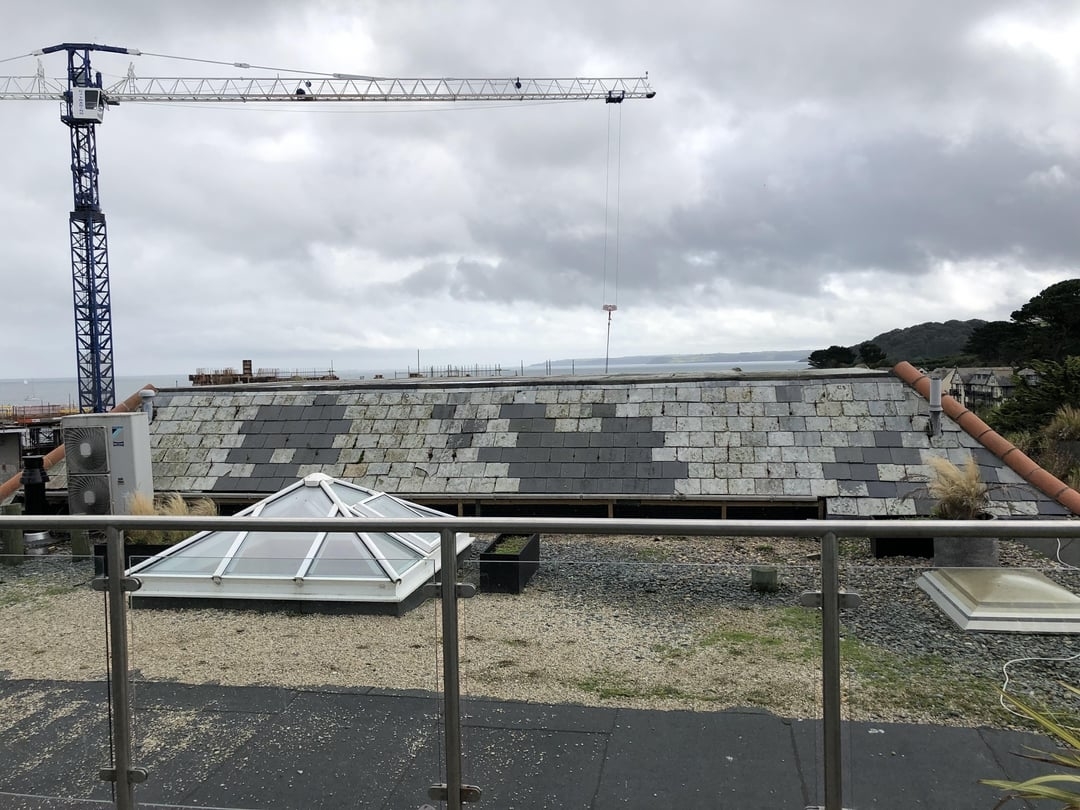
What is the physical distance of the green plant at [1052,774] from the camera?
7.87 ft

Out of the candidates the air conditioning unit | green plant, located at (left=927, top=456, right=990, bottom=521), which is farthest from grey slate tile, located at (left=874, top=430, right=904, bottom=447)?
the air conditioning unit

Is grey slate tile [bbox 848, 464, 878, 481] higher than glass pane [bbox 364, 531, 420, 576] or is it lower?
lower

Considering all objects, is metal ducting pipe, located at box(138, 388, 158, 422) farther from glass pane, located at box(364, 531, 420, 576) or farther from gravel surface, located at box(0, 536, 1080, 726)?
glass pane, located at box(364, 531, 420, 576)

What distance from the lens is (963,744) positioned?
8.59ft

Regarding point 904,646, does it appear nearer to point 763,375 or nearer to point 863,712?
point 863,712

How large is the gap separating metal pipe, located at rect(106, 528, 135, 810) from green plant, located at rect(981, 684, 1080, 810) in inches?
120

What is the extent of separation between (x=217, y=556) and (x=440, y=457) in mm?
7976

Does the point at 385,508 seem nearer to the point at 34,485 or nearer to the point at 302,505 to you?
the point at 302,505

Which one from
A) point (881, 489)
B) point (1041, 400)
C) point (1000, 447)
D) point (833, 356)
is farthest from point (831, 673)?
point (833, 356)

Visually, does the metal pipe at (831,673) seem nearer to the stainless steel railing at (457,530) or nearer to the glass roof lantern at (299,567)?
the stainless steel railing at (457,530)

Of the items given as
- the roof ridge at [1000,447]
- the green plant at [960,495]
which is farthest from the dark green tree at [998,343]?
the green plant at [960,495]

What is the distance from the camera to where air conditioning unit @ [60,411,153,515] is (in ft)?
35.3

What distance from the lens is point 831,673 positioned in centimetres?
266

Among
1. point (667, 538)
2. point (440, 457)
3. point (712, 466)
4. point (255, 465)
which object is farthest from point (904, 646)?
point (255, 465)
